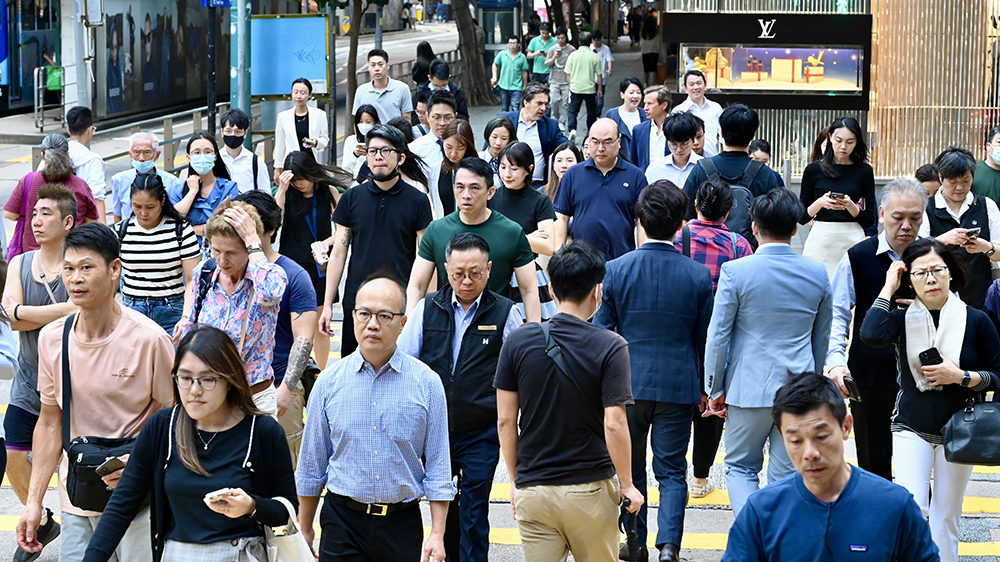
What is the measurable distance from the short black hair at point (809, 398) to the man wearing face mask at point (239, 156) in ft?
24.6

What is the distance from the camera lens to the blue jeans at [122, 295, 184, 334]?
24.3 ft

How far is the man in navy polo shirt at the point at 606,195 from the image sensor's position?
845 centimetres

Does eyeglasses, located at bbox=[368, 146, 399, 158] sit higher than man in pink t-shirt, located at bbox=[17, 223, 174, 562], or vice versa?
eyeglasses, located at bbox=[368, 146, 399, 158]

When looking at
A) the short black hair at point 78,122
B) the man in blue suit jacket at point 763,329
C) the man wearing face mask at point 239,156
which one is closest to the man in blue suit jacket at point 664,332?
the man in blue suit jacket at point 763,329

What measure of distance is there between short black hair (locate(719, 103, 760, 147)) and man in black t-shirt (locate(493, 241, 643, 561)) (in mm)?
3271

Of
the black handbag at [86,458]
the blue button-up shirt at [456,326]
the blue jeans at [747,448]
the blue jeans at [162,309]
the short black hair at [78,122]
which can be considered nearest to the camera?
the black handbag at [86,458]

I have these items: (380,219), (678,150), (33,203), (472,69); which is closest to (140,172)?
(33,203)

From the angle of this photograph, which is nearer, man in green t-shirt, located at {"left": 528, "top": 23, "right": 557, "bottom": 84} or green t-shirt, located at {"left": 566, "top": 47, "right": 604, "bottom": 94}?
green t-shirt, located at {"left": 566, "top": 47, "right": 604, "bottom": 94}

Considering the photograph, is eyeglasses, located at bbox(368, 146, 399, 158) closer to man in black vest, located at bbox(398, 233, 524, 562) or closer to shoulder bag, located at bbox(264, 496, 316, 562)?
man in black vest, located at bbox(398, 233, 524, 562)

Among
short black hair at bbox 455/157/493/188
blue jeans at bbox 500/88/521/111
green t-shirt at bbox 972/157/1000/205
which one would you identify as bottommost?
green t-shirt at bbox 972/157/1000/205

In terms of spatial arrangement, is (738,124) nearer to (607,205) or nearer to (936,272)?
(607,205)

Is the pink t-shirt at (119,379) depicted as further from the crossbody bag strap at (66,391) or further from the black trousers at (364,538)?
the black trousers at (364,538)

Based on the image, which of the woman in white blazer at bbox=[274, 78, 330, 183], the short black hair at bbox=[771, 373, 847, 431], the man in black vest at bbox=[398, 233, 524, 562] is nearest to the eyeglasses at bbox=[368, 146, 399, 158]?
the man in black vest at bbox=[398, 233, 524, 562]

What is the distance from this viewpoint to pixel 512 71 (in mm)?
24328
